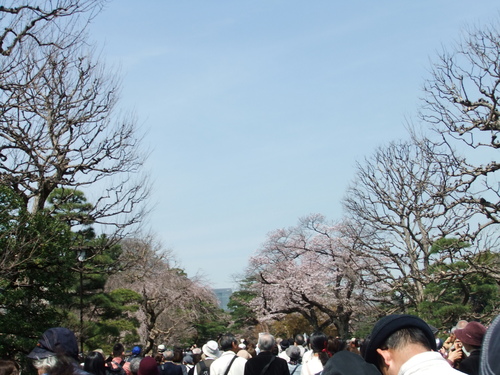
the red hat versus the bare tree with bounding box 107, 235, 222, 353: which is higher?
the bare tree with bounding box 107, 235, 222, 353

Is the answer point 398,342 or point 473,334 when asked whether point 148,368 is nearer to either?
point 473,334

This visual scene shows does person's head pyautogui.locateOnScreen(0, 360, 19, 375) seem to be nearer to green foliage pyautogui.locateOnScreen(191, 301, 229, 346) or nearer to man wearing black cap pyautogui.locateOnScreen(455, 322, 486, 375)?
man wearing black cap pyautogui.locateOnScreen(455, 322, 486, 375)

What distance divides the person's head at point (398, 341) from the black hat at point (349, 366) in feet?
1.27

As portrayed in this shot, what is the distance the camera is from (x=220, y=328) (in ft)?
142

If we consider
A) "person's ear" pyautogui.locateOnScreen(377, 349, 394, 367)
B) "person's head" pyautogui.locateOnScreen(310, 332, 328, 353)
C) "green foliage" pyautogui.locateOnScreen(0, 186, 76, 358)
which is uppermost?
"green foliage" pyautogui.locateOnScreen(0, 186, 76, 358)

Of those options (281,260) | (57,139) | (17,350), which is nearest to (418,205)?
(57,139)

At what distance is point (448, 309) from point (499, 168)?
16.8 ft

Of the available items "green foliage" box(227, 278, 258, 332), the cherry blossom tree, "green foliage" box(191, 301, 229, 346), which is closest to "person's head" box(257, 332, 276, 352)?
the cherry blossom tree

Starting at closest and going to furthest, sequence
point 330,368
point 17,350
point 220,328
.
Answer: point 330,368, point 17,350, point 220,328

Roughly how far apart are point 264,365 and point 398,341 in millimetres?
3809

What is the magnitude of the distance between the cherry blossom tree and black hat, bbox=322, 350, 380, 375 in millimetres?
24185

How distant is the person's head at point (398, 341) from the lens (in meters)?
2.08

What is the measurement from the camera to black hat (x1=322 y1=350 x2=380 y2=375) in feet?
8.30

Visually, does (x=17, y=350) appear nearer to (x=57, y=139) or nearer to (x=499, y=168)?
(x=57, y=139)
